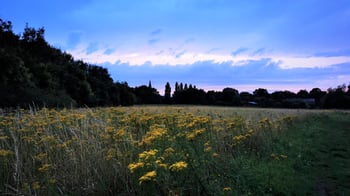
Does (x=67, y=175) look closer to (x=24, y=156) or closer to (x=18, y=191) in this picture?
(x=18, y=191)

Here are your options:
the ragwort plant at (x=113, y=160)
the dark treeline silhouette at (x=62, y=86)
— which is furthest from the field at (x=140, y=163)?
the dark treeline silhouette at (x=62, y=86)

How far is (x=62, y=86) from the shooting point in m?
30.5

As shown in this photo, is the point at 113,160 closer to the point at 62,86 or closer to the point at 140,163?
the point at 140,163

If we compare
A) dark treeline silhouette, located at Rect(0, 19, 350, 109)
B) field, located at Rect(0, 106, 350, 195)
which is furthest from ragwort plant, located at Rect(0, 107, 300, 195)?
dark treeline silhouette, located at Rect(0, 19, 350, 109)

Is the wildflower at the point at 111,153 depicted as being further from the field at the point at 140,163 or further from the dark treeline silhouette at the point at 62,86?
the dark treeline silhouette at the point at 62,86

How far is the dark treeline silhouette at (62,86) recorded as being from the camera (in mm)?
19375

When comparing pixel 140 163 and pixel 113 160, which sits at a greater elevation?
pixel 140 163

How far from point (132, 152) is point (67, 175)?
0.91 metres

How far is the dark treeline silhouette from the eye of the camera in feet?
63.6

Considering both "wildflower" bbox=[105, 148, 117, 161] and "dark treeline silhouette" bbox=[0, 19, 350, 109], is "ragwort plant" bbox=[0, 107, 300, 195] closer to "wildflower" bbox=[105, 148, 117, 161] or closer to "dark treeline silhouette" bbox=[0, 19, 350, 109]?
"wildflower" bbox=[105, 148, 117, 161]

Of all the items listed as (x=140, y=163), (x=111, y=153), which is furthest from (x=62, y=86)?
(x=140, y=163)

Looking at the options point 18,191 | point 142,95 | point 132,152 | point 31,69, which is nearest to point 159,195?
point 132,152

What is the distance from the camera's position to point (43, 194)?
3.52 meters

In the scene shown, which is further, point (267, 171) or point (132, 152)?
point (267, 171)
